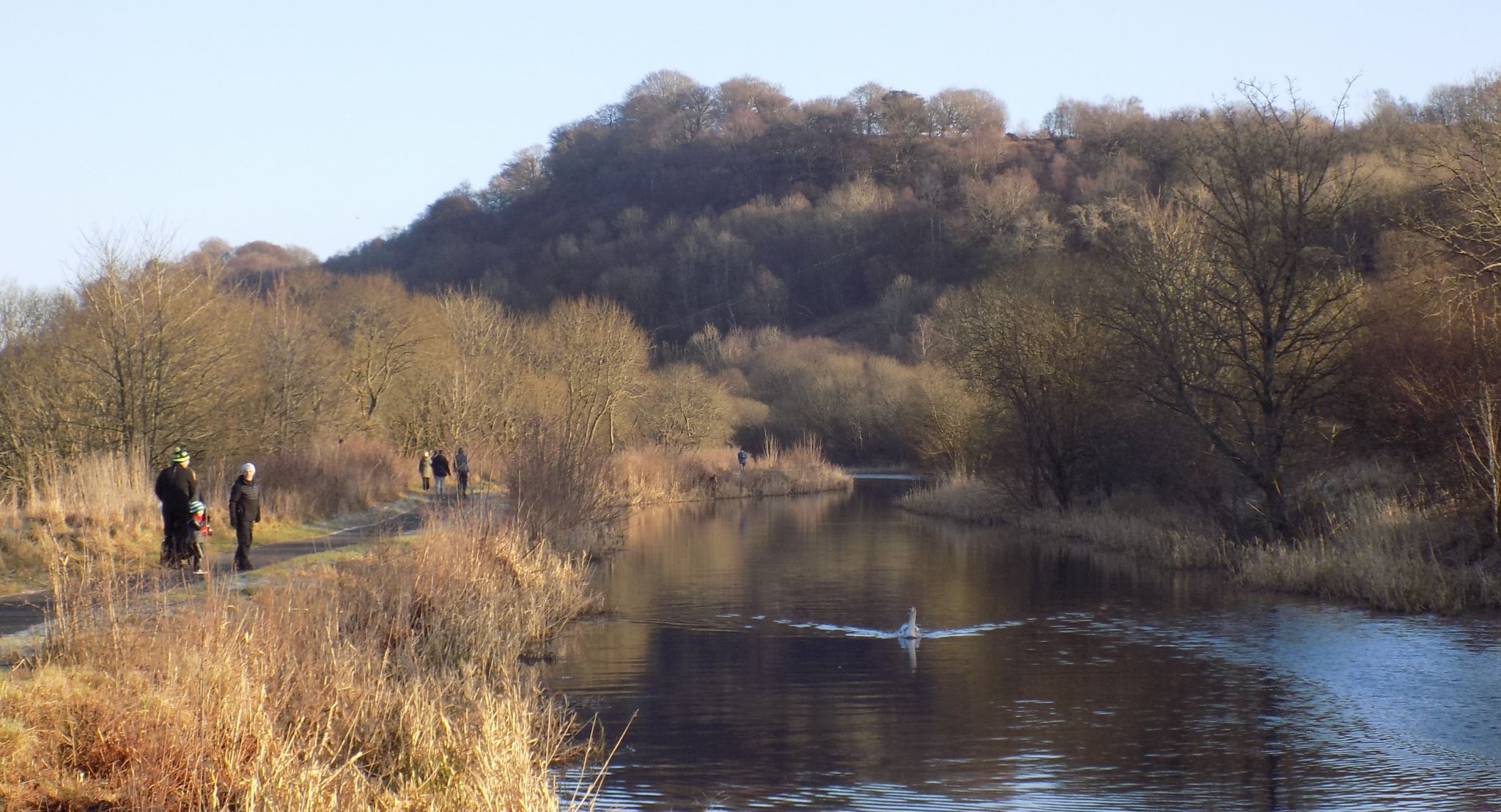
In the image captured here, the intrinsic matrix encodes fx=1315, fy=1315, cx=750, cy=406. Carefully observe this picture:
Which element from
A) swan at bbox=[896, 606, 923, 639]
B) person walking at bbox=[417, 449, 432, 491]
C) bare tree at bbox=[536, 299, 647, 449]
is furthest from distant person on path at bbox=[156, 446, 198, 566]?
bare tree at bbox=[536, 299, 647, 449]

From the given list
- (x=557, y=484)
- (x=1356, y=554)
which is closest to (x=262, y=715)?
(x=557, y=484)

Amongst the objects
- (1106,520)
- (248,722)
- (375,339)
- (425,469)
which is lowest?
(1106,520)

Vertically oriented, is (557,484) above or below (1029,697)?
above

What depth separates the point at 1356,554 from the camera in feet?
66.8

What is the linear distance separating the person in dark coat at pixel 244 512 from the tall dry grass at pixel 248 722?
260 inches

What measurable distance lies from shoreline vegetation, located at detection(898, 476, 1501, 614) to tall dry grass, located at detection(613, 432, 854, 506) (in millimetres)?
18852

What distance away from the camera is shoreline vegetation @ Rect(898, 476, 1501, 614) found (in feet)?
→ 61.5

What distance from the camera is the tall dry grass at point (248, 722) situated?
7965 mm

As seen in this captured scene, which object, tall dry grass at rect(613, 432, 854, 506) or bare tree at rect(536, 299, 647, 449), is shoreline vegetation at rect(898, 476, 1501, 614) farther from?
bare tree at rect(536, 299, 647, 449)

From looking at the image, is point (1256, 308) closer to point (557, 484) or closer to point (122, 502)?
point (557, 484)

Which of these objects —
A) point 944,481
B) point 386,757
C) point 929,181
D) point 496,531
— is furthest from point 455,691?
point 929,181

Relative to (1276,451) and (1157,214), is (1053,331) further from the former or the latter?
(1276,451)

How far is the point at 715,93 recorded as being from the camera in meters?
117

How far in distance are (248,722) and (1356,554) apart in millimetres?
17342
